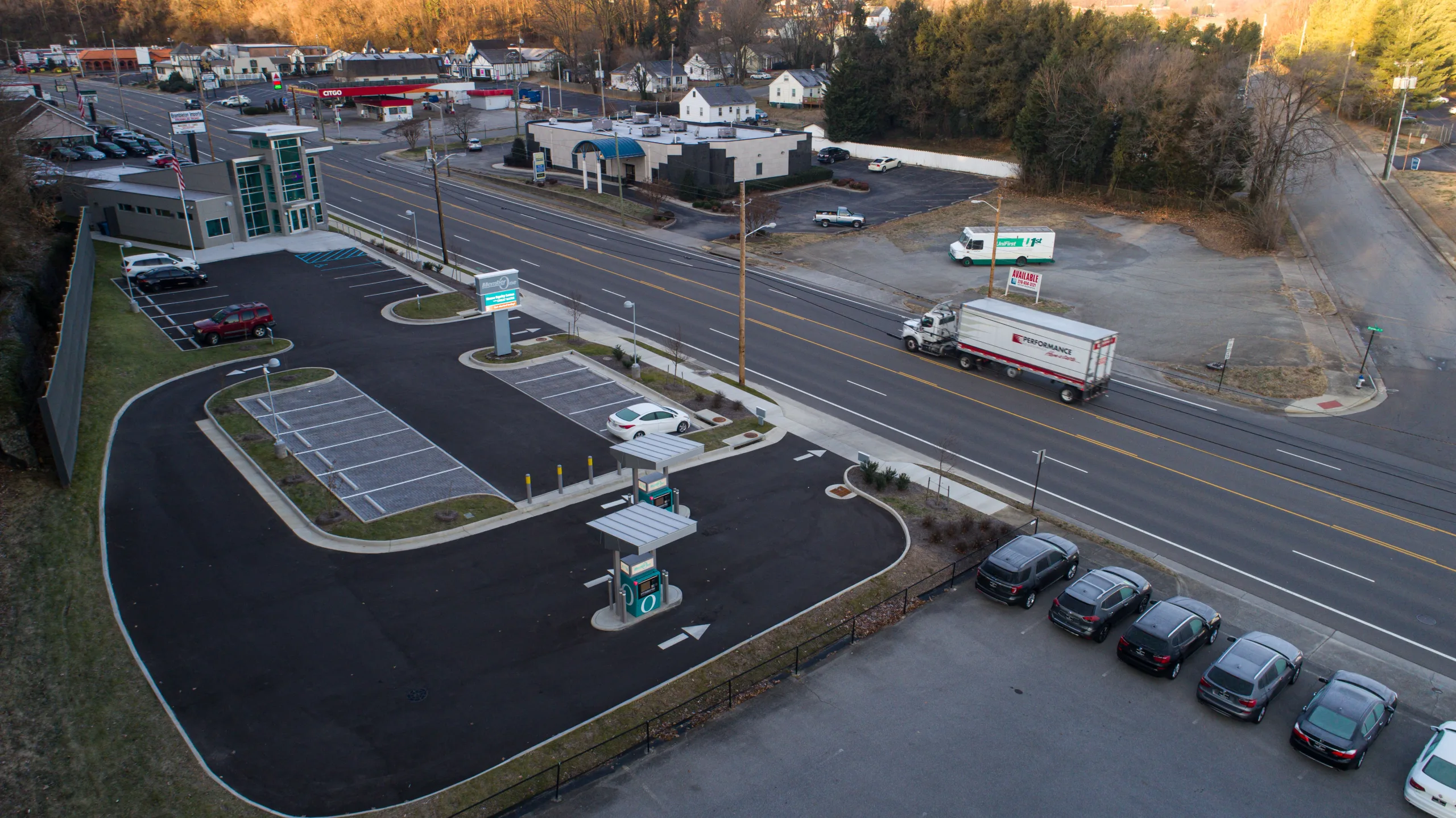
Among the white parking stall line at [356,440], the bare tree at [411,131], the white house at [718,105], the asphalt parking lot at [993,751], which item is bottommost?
the asphalt parking lot at [993,751]

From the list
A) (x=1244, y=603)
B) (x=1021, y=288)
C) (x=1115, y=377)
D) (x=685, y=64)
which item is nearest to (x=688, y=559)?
(x=1244, y=603)

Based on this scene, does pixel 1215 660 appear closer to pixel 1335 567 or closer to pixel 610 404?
pixel 1335 567

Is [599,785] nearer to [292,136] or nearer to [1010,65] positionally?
[292,136]

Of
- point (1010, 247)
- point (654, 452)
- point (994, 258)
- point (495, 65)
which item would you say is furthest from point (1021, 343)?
point (495, 65)

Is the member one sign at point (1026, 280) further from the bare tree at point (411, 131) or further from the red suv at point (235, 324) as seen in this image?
the bare tree at point (411, 131)

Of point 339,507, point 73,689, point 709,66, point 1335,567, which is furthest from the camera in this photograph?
point 709,66

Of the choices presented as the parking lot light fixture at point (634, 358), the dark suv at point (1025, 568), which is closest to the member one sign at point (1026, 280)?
the parking lot light fixture at point (634, 358)

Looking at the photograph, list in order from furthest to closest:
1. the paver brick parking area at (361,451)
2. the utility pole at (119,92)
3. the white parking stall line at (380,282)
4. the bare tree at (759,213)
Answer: the utility pole at (119,92), the bare tree at (759,213), the white parking stall line at (380,282), the paver brick parking area at (361,451)
